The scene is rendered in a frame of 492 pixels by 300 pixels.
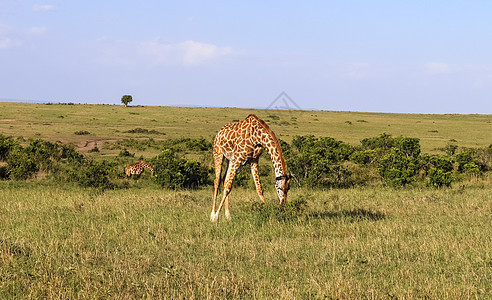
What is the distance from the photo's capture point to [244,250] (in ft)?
27.2

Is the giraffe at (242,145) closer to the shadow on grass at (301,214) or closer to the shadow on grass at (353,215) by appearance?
the shadow on grass at (301,214)

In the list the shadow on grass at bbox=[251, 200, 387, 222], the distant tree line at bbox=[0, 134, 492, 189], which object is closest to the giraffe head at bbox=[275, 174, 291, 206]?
the shadow on grass at bbox=[251, 200, 387, 222]

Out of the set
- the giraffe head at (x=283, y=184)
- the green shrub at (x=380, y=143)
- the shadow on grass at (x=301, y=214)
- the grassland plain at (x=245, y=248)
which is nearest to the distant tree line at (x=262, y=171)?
the grassland plain at (x=245, y=248)

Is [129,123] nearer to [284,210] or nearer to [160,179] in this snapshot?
[160,179]

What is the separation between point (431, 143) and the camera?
45.5m

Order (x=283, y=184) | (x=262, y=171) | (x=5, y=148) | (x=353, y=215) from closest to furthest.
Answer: (x=283, y=184)
(x=353, y=215)
(x=262, y=171)
(x=5, y=148)

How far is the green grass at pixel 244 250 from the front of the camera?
6.23 metres

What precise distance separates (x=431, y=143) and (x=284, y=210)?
37.9 m

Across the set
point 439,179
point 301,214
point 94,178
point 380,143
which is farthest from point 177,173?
point 380,143

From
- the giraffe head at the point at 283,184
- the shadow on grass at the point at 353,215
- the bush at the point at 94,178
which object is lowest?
the bush at the point at 94,178

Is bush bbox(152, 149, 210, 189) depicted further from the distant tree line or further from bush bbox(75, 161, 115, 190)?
bush bbox(75, 161, 115, 190)

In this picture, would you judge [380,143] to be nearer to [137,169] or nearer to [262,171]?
[262,171]

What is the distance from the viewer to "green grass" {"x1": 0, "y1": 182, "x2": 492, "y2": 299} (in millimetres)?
6230

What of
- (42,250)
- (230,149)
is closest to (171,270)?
(42,250)
